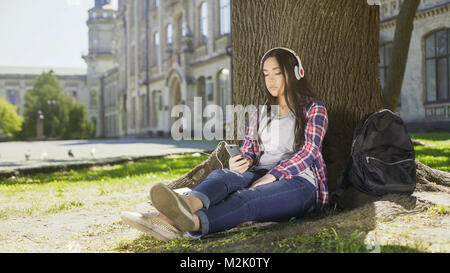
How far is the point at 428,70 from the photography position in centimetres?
1770

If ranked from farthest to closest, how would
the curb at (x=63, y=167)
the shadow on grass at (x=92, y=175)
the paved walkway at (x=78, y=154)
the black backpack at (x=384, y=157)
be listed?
1. the paved walkway at (x=78, y=154)
2. the curb at (x=63, y=167)
3. the shadow on grass at (x=92, y=175)
4. the black backpack at (x=384, y=157)

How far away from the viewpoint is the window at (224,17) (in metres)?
25.1

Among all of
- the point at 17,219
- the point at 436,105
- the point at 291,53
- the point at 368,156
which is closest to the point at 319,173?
the point at 368,156

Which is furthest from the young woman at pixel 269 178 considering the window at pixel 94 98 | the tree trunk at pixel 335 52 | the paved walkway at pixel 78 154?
the window at pixel 94 98

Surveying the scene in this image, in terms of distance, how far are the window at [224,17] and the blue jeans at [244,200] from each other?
888 inches

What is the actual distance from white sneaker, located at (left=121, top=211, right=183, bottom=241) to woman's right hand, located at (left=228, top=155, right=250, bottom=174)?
85cm

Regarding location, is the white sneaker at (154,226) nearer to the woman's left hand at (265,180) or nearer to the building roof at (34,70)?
the woman's left hand at (265,180)

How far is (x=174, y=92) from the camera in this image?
32125 millimetres

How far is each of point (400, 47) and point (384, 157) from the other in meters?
5.84

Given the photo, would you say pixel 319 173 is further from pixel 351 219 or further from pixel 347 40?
pixel 347 40

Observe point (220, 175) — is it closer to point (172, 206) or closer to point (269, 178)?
point (269, 178)

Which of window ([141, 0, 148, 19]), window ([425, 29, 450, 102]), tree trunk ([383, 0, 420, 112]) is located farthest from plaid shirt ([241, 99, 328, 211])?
window ([141, 0, 148, 19])

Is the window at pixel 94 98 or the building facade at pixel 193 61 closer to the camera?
the building facade at pixel 193 61
